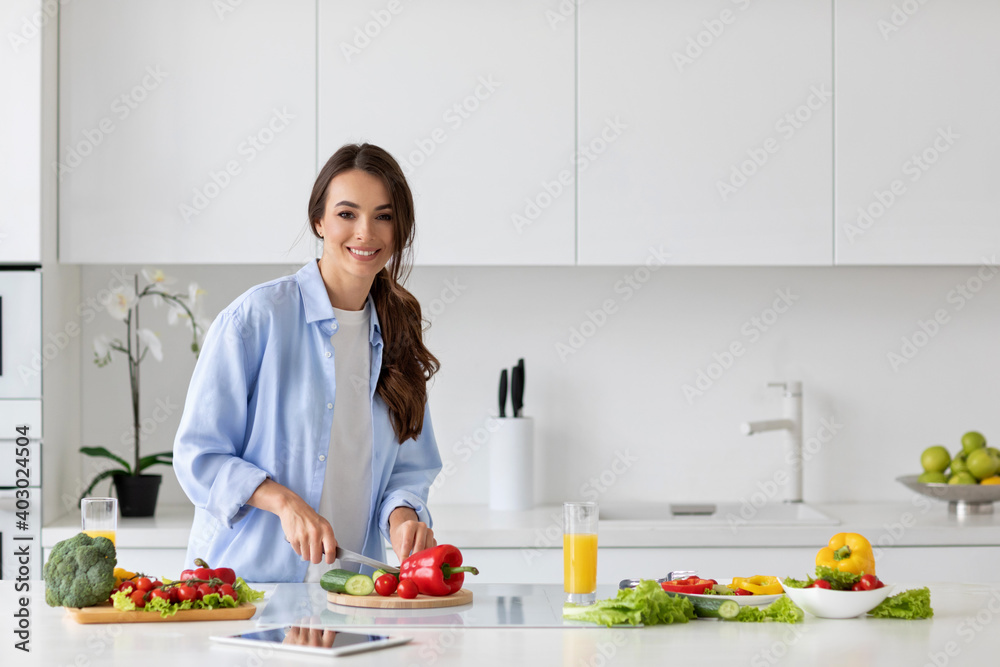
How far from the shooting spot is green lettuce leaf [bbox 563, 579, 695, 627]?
1.32 metres

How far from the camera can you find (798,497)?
2.88 m

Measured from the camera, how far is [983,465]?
8.60ft

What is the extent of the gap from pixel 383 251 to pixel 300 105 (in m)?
1.01

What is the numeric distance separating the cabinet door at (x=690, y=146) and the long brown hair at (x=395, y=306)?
32.6 inches

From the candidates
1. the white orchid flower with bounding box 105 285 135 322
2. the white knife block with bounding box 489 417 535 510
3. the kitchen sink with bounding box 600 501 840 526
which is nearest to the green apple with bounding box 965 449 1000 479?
the kitchen sink with bounding box 600 501 840 526

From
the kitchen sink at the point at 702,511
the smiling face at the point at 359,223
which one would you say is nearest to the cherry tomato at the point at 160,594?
the smiling face at the point at 359,223

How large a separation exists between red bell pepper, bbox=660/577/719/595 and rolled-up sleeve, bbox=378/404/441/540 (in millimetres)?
501

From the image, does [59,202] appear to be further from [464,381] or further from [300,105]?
[464,381]

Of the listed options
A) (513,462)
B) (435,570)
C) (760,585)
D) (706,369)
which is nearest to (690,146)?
(706,369)

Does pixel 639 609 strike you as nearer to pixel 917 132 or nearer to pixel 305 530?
pixel 305 530

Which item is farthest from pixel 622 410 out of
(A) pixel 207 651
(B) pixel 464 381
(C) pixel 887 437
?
(A) pixel 207 651

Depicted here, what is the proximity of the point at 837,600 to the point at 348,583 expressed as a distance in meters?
0.70

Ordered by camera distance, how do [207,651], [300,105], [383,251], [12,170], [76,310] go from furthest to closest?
[76,310] → [300,105] → [12,170] → [383,251] → [207,651]

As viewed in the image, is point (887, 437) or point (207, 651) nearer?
point (207, 651)
